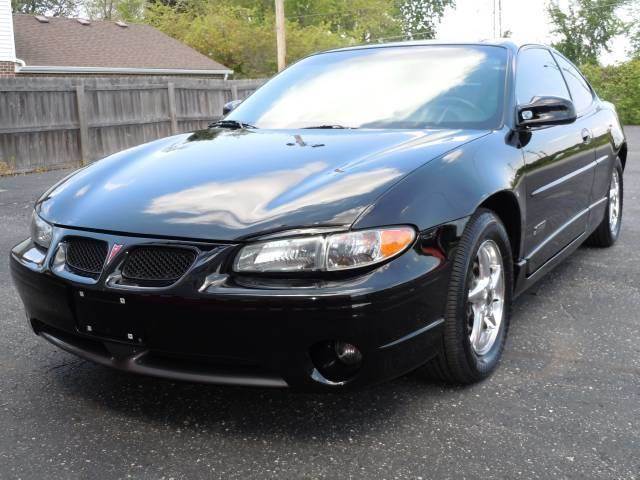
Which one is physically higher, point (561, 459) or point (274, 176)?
point (274, 176)

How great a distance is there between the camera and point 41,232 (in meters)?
2.86

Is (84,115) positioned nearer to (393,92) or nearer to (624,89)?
(393,92)

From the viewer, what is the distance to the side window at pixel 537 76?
3.75m

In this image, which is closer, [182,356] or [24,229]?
[182,356]

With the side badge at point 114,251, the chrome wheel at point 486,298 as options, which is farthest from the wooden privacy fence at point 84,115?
the side badge at point 114,251

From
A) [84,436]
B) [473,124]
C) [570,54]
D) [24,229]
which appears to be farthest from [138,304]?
[570,54]

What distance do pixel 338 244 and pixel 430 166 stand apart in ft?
1.90

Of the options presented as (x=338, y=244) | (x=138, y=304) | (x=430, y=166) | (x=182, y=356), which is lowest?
(x=182, y=356)

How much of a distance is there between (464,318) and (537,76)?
1.95m

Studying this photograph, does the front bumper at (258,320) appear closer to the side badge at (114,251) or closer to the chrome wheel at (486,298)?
the side badge at (114,251)

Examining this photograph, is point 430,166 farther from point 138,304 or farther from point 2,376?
point 2,376

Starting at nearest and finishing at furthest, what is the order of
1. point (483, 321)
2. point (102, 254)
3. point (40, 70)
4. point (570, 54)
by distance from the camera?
point (102, 254) < point (483, 321) < point (40, 70) < point (570, 54)

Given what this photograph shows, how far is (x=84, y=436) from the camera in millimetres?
2582

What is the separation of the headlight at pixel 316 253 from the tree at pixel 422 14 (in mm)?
61488
